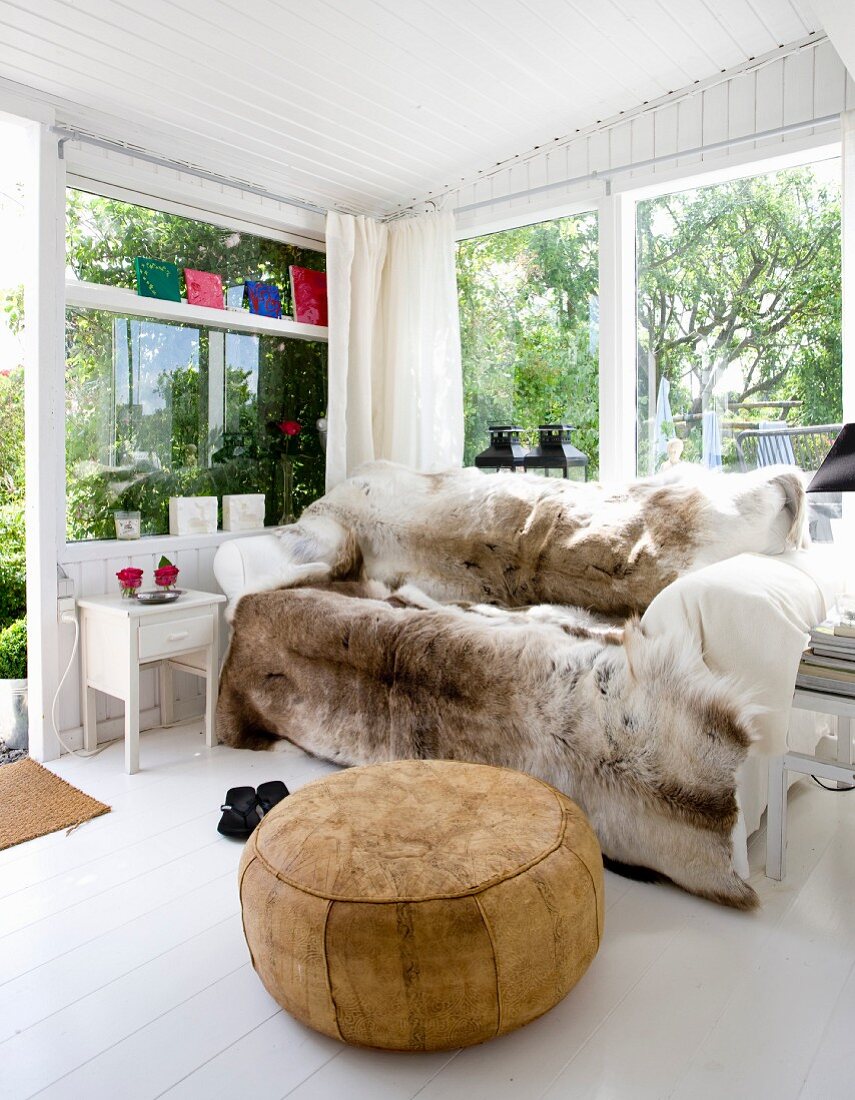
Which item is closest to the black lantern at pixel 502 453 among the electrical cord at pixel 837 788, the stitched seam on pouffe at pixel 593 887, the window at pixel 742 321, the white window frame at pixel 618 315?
the white window frame at pixel 618 315

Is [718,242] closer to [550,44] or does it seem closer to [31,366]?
[550,44]

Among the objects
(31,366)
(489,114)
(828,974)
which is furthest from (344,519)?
(828,974)

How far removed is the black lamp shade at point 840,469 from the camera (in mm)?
1978

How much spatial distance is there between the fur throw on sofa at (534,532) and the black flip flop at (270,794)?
0.87m

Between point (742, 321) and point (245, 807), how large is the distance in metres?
2.36

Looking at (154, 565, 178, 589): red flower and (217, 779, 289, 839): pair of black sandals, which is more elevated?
(154, 565, 178, 589): red flower

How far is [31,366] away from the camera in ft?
9.04

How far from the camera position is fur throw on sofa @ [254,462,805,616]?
95.8 inches

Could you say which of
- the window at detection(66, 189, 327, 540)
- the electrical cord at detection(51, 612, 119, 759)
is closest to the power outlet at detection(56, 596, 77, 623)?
the electrical cord at detection(51, 612, 119, 759)

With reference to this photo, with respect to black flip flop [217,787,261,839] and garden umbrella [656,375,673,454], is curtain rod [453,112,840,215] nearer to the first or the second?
garden umbrella [656,375,673,454]

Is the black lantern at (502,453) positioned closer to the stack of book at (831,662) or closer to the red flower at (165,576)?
the red flower at (165,576)

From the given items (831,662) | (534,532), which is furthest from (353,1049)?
(534,532)

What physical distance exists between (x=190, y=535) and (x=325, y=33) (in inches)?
74.5

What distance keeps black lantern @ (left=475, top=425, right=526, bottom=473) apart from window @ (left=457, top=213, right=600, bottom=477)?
0.17m
